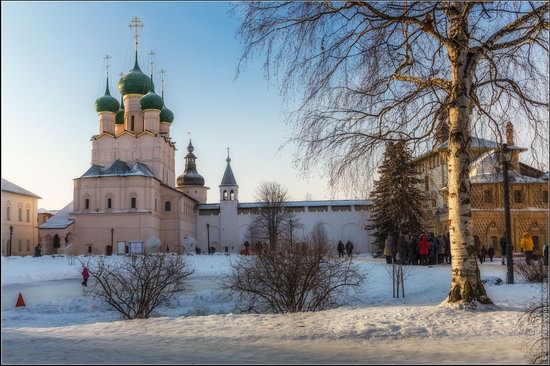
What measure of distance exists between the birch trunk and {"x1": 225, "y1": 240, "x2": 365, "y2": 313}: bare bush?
3.87 m

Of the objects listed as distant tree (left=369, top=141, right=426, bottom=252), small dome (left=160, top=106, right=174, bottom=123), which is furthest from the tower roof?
distant tree (left=369, top=141, right=426, bottom=252)

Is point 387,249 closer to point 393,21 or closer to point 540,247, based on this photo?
point 393,21

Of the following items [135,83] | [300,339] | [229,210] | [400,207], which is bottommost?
[300,339]

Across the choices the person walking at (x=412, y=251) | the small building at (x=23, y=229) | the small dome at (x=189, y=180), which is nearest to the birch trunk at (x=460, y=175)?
the person walking at (x=412, y=251)

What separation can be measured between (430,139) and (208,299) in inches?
356

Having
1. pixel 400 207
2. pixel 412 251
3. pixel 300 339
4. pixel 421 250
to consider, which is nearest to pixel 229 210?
pixel 400 207

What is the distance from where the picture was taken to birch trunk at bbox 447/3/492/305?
10016 millimetres

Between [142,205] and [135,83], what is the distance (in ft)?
46.7

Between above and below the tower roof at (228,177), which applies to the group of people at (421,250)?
below

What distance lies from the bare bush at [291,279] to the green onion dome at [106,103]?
59906mm

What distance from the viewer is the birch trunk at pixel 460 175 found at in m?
10.0

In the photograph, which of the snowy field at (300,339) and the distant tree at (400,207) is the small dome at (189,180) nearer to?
the distant tree at (400,207)

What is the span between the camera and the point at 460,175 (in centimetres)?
1022

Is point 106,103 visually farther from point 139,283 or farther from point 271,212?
point 139,283
